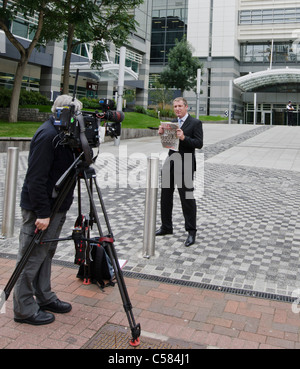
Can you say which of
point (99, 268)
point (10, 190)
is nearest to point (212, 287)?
point (99, 268)

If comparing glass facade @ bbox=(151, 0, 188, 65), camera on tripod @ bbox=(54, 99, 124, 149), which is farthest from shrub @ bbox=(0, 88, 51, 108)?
glass facade @ bbox=(151, 0, 188, 65)

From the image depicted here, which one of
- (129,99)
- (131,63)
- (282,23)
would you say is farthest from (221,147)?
(282,23)

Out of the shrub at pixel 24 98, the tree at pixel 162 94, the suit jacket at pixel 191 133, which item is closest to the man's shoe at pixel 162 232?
the suit jacket at pixel 191 133

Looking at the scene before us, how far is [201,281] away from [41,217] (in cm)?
209

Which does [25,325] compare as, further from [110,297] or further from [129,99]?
[129,99]

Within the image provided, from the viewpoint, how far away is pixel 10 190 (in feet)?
17.9

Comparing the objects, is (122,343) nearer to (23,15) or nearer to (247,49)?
(23,15)

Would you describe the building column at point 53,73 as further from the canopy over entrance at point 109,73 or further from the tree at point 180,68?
the tree at point 180,68

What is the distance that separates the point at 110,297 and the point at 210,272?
1.33 meters

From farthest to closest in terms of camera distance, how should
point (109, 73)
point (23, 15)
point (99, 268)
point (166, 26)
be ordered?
point (166, 26) < point (109, 73) < point (23, 15) < point (99, 268)

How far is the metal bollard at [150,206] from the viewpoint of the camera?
498 cm

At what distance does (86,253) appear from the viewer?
3.72m

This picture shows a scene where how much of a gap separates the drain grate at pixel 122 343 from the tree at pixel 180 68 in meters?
38.8

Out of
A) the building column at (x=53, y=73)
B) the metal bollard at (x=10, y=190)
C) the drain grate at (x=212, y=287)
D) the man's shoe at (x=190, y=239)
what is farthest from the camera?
the building column at (x=53, y=73)
